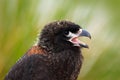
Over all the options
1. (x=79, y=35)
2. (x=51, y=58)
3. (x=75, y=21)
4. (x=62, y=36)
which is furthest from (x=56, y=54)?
(x=75, y=21)

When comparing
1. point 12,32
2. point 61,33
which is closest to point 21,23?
point 12,32

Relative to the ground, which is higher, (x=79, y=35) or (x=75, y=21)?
(x=75, y=21)

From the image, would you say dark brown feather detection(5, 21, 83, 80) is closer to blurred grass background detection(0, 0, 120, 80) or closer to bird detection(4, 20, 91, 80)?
bird detection(4, 20, 91, 80)

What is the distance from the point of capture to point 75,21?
12.7 metres

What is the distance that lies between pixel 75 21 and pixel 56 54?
2152 millimetres

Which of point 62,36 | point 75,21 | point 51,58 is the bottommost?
point 51,58

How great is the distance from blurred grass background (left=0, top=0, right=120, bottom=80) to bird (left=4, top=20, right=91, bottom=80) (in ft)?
5.39

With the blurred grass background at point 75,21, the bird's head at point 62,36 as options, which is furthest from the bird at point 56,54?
the blurred grass background at point 75,21

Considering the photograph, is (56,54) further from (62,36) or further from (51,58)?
(62,36)

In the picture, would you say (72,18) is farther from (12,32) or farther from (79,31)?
(79,31)

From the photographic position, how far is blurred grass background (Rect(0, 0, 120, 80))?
40.9 feet

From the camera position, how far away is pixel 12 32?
41.0 feet

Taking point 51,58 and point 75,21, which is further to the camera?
Answer: point 75,21

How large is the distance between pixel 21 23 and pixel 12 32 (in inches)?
6.4
